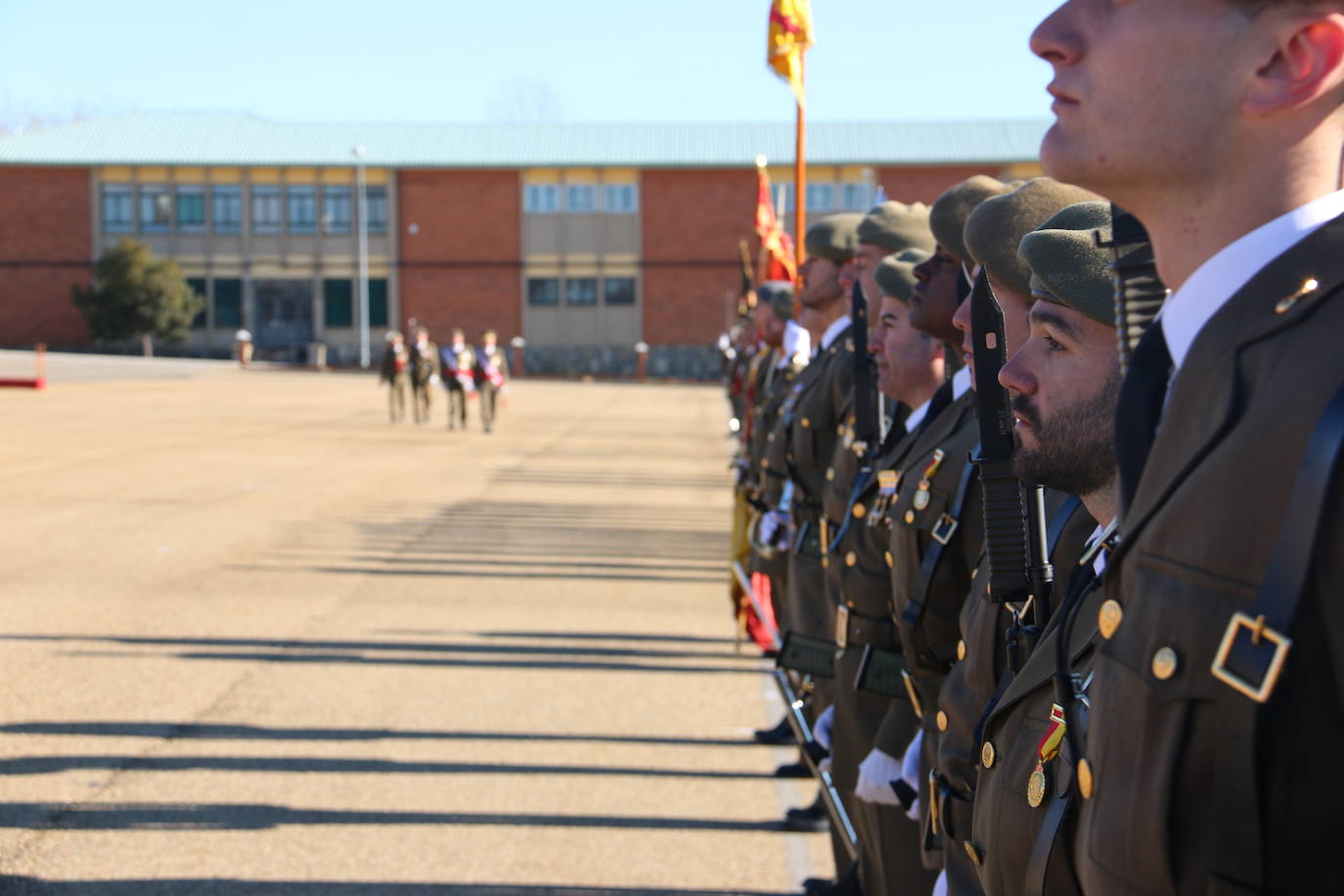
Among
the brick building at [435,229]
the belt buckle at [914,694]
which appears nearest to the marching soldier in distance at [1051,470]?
the belt buckle at [914,694]

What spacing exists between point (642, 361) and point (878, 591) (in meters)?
51.7

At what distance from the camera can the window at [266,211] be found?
5703cm

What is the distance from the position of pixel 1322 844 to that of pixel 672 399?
40.0 meters

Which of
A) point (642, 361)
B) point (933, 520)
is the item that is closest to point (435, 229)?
point (642, 361)

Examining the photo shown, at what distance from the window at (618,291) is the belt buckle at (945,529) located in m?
53.6

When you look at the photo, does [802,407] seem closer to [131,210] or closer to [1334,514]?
[1334,514]

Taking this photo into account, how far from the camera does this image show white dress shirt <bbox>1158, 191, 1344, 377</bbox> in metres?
1.35

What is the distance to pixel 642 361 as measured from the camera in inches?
2185

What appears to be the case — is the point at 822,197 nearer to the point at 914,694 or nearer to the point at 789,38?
the point at 789,38

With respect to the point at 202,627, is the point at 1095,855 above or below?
above

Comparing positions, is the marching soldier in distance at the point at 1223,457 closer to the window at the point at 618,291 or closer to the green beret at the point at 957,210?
the green beret at the point at 957,210

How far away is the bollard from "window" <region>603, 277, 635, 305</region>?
1.72m

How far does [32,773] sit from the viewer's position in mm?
5836

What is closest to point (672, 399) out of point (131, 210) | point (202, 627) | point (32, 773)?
point (131, 210)
